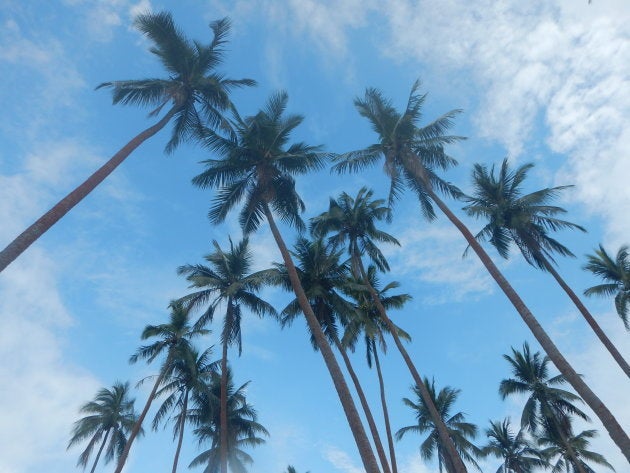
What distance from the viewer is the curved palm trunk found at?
11.4 meters

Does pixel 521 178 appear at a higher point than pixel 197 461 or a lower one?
higher

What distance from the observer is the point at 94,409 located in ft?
124

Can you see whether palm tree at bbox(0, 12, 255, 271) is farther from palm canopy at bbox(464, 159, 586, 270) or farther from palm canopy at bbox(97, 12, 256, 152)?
palm canopy at bbox(464, 159, 586, 270)

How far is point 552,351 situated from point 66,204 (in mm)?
17921

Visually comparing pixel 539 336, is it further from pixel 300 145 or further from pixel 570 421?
pixel 570 421

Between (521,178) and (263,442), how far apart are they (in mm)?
27873

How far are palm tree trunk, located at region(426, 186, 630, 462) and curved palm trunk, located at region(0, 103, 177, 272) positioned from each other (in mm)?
14718

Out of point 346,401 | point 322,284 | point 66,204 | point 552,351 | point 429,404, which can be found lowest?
point 346,401

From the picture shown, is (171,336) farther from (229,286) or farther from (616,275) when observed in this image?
(616,275)

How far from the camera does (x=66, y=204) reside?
540 inches

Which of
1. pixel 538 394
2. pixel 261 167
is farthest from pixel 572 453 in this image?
pixel 261 167

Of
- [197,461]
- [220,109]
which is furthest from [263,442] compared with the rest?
[220,109]

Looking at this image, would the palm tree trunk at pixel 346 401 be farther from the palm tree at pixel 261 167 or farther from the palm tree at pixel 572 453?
the palm tree at pixel 572 453

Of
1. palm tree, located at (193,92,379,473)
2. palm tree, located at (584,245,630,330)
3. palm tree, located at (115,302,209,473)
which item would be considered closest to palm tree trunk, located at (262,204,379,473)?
palm tree, located at (193,92,379,473)
